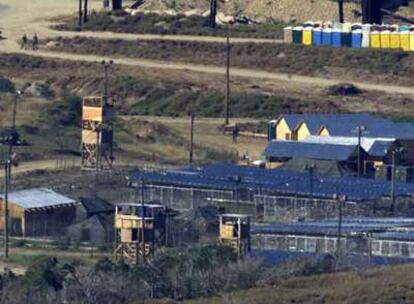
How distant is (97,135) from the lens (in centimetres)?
6781

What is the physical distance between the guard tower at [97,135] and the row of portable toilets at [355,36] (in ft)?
74.2

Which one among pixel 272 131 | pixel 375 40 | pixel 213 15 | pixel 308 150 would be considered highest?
pixel 213 15

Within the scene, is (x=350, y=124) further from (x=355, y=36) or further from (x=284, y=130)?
(x=355, y=36)

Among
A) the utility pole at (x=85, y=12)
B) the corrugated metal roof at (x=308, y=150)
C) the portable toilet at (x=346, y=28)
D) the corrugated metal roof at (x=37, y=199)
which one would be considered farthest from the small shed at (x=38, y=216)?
the utility pole at (x=85, y=12)

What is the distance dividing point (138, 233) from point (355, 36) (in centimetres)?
4000

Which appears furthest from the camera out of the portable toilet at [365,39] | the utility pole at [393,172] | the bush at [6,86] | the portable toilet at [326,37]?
the portable toilet at [326,37]

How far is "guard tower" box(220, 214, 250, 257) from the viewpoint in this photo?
2025 inches

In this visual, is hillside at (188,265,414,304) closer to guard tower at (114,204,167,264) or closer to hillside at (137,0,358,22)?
guard tower at (114,204,167,264)

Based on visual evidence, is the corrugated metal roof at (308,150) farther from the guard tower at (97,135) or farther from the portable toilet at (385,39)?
the portable toilet at (385,39)

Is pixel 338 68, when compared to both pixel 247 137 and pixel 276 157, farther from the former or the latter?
→ pixel 276 157

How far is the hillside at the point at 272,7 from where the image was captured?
102225mm

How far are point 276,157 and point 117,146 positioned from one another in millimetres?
5883

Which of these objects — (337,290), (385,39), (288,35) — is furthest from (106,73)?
(337,290)

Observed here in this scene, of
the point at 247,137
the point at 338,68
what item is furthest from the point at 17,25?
the point at 247,137
